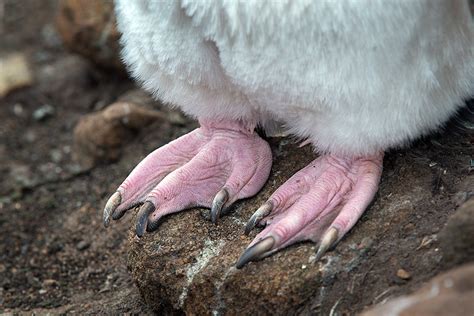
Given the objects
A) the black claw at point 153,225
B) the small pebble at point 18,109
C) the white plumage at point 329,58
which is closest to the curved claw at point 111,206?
the black claw at point 153,225

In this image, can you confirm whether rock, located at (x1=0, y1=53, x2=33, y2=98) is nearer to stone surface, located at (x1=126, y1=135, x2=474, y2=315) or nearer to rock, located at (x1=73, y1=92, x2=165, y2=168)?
rock, located at (x1=73, y1=92, x2=165, y2=168)

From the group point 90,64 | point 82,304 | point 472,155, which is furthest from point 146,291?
point 90,64

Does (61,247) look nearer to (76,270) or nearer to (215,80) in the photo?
(76,270)

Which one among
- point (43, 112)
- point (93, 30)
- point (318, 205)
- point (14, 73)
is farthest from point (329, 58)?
point (14, 73)

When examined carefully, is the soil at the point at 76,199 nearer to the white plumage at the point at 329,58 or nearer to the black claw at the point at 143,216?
the white plumage at the point at 329,58

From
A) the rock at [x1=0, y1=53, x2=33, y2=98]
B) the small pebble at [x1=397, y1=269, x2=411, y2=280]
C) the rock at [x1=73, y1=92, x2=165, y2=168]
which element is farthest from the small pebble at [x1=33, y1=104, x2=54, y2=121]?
the small pebble at [x1=397, y1=269, x2=411, y2=280]

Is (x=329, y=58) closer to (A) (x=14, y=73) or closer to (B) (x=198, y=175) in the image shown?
(B) (x=198, y=175)
